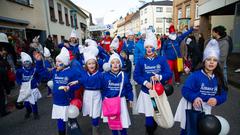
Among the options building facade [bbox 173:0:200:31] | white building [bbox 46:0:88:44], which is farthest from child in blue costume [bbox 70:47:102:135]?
building facade [bbox 173:0:200:31]

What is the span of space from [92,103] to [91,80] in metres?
0.42

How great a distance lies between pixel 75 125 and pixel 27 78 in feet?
7.28

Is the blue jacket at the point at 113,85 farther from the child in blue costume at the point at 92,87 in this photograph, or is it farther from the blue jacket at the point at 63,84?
the blue jacket at the point at 63,84

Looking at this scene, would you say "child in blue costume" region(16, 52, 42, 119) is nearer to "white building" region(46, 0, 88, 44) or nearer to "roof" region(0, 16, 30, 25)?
"roof" region(0, 16, 30, 25)

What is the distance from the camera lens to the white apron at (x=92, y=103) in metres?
3.95

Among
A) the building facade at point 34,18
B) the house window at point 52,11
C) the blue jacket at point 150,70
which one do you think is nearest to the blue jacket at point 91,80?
the blue jacket at point 150,70

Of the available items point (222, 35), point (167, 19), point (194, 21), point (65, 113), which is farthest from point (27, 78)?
point (167, 19)

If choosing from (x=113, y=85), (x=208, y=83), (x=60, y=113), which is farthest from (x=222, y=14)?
(x=60, y=113)

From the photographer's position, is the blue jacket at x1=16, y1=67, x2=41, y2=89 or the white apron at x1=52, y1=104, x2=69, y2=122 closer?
the white apron at x1=52, y1=104, x2=69, y2=122

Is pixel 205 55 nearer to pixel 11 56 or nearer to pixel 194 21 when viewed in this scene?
pixel 11 56

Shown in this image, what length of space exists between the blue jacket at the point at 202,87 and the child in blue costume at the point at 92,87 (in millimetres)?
1546

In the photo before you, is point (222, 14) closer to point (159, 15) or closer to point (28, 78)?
point (28, 78)

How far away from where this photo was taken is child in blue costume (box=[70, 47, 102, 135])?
390 cm

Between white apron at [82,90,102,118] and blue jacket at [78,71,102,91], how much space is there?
10cm
